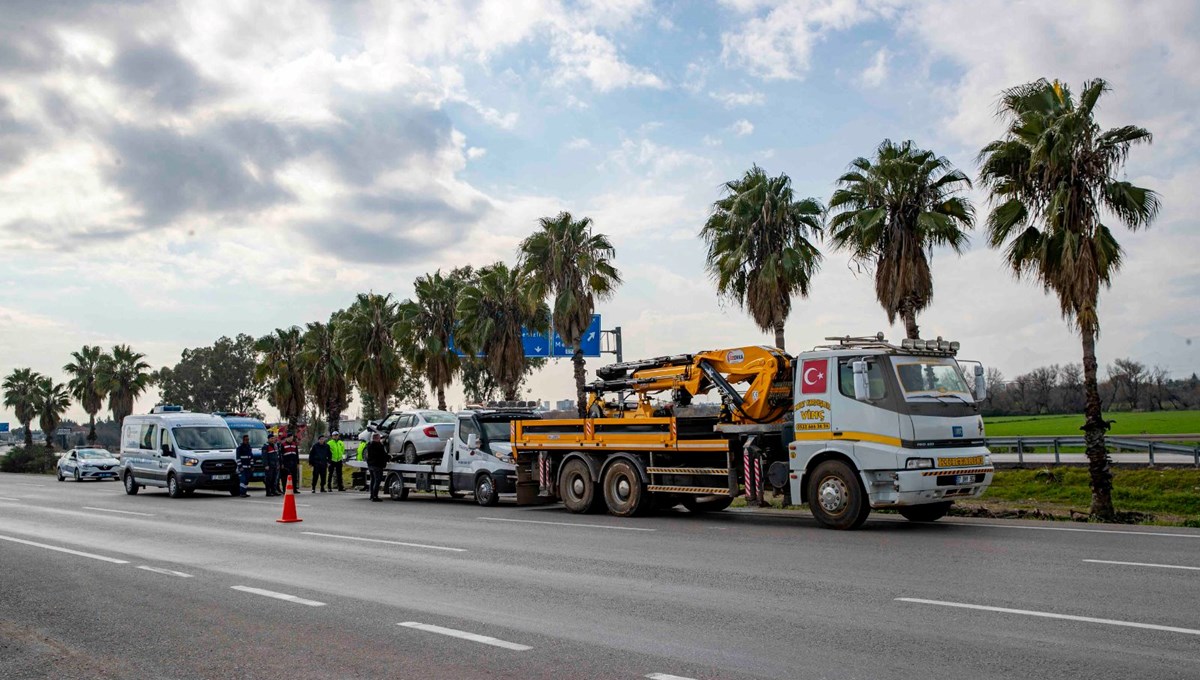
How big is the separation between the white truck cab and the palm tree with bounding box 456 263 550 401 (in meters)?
26.0

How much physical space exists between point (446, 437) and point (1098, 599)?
687 inches

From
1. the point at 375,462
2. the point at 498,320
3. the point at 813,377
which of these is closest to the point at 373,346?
the point at 498,320

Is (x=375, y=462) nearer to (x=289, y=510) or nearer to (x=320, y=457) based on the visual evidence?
(x=320, y=457)

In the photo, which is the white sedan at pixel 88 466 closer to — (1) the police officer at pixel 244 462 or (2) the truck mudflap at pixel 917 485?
(1) the police officer at pixel 244 462

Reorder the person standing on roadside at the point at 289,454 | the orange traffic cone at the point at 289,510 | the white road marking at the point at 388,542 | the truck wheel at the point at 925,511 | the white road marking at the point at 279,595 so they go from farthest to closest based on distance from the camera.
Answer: the person standing on roadside at the point at 289,454 → the orange traffic cone at the point at 289,510 → the truck wheel at the point at 925,511 → the white road marking at the point at 388,542 → the white road marking at the point at 279,595

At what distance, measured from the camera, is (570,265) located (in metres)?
35.6

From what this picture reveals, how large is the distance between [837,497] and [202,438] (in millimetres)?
19743

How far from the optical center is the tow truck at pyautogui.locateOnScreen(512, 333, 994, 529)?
14.5m

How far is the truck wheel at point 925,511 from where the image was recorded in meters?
15.8

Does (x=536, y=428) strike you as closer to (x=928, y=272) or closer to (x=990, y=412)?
(x=928, y=272)

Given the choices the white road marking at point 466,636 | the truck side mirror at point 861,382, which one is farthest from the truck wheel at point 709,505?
the white road marking at point 466,636

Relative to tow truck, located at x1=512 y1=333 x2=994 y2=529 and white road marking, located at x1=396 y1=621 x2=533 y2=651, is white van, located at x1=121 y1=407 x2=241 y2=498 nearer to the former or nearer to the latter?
tow truck, located at x1=512 y1=333 x2=994 y2=529

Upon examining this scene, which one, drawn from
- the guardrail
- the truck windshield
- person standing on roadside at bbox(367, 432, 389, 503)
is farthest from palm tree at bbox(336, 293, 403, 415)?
the truck windshield

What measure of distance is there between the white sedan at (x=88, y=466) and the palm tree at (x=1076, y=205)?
3527 cm
